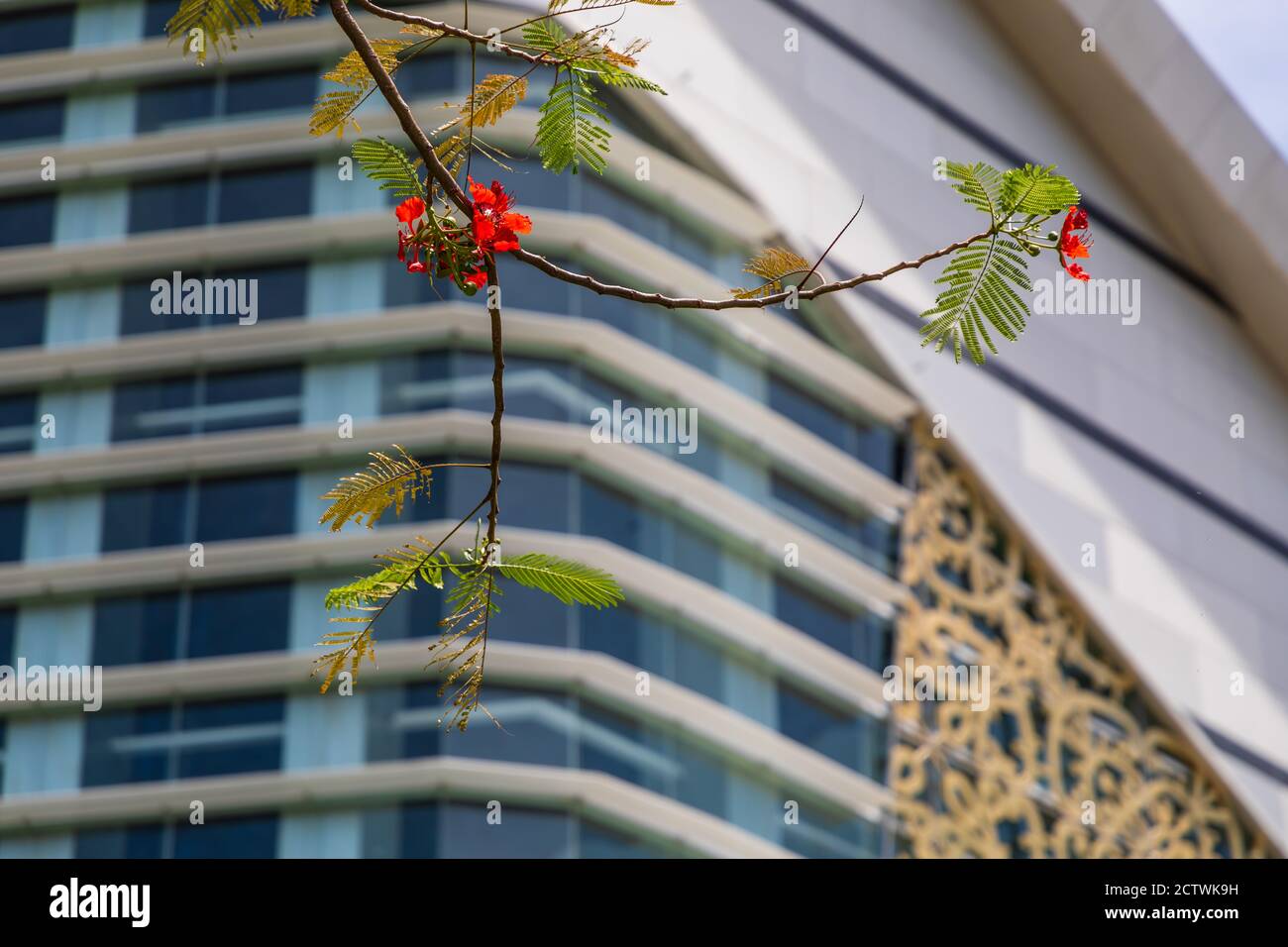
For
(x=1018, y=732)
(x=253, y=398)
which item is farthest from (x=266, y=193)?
(x=1018, y=732)

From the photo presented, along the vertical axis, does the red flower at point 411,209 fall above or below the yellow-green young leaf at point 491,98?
below

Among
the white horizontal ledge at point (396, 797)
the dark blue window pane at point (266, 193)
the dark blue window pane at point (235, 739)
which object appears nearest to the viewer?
the white horizontal ledge at point (396, 797)

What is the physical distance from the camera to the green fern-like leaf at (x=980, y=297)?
3.23 meters

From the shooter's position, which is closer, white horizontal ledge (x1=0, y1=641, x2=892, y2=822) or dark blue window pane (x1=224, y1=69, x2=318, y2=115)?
white horizontal ledge (x1=0, y1=641, x2=892, y2=822)

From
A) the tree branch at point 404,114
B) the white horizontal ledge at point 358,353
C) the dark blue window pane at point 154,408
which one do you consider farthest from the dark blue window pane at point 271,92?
the tree branch at point 404,114

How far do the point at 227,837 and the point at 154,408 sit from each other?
320cm

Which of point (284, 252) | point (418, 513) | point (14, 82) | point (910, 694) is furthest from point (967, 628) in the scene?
point (14, 82)

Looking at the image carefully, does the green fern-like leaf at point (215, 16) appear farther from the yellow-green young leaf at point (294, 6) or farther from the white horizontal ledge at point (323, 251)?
the white horizontal ledge at point (323, 251)

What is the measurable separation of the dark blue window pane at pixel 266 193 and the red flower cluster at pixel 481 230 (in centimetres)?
1217

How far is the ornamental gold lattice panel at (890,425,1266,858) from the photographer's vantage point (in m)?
15.2

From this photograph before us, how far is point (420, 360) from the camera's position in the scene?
14625 millimetres

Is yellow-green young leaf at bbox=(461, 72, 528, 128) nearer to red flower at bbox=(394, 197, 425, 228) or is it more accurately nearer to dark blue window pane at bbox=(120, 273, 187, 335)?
red flower at bbox=(394, 197, 425, 228)

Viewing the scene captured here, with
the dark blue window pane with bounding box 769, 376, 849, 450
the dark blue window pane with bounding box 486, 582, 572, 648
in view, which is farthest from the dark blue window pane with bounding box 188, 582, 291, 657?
the dark blue window pane with bounding box 769, 376, 849, 450

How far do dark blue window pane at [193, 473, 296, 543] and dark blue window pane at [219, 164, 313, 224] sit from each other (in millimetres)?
2075
